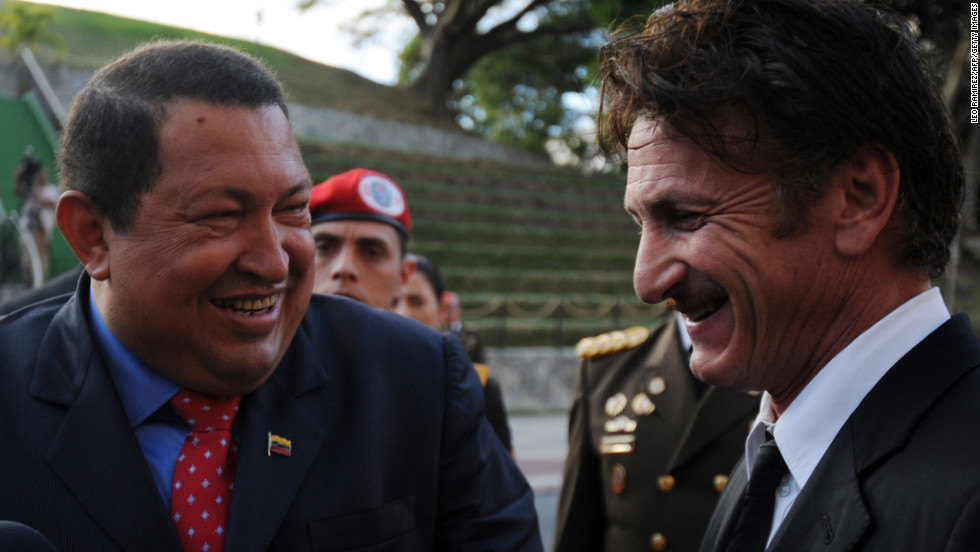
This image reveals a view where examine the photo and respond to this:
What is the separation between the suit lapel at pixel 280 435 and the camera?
5.70ft

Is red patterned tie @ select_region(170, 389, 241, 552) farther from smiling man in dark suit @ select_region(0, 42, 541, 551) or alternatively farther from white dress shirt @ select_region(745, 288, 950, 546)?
white dress shirt @ select_region(745, 288, 950, 546)

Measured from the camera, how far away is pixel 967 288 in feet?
63.1

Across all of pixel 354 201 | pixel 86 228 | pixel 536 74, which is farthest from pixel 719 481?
pixel 536 74

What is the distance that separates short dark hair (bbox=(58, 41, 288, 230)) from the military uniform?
5.22 feet

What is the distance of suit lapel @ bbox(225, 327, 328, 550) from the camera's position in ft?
5.70

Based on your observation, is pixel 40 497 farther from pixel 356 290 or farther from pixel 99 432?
pixel 356 290

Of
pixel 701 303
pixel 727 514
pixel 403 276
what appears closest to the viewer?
pixel 701 303

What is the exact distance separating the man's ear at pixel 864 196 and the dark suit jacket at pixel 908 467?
179mm

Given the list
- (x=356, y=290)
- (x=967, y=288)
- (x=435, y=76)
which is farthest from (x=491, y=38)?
(x=356, y=290)

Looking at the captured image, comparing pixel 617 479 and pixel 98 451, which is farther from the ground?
pixel 98 451

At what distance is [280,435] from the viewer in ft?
6.12

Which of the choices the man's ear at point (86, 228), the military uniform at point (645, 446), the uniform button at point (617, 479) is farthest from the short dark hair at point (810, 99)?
the uniform button at point (617, 479)

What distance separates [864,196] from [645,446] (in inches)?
61.2

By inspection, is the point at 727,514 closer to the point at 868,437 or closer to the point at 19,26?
the point at 868,437
